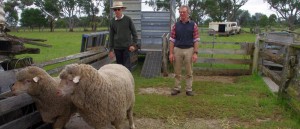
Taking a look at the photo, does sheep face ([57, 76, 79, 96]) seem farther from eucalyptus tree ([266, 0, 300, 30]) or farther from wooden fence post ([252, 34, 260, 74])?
eucalyptus tree ([266, 0, 300, 30])

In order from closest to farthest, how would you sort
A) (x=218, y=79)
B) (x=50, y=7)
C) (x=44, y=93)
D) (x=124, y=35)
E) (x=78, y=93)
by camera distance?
(x=78, y=93) → (x=44, y=93) → (x=124, y=35) → (x=218, y=79) → (x=50, y=7)

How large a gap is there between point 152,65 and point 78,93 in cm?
719

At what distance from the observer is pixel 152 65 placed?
11289mm

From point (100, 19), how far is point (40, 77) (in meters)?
71.4

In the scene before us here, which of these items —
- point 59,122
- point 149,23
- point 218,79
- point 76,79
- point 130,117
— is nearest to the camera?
point 76,79

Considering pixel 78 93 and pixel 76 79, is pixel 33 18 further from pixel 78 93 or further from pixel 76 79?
pixel 76 79

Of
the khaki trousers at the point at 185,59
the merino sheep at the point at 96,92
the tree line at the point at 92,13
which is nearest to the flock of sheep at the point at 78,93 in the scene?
the merino sheep at the point at 96,92

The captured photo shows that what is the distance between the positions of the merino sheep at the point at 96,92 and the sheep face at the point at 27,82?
502 millimetres

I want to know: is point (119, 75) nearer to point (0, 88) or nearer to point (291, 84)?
point (0, 88)

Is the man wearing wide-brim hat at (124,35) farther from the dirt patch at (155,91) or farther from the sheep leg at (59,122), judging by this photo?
the sheep leg at (59,122)

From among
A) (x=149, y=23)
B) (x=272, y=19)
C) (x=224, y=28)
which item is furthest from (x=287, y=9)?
(x=149, y=23)

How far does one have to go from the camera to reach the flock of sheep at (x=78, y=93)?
162 inches

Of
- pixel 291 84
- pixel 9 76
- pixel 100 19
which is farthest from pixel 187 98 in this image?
pixel 100 19

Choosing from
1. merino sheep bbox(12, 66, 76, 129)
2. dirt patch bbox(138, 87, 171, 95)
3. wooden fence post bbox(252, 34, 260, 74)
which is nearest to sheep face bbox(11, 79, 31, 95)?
merino sheep bbox(12, 66, 76, 129)
